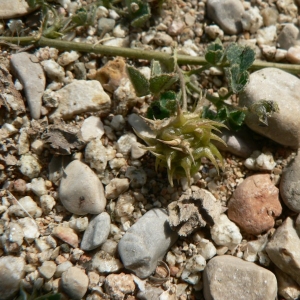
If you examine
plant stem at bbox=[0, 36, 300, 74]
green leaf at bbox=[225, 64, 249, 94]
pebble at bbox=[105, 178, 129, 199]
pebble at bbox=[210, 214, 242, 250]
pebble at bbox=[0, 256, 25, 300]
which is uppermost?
green leaf at bbox=[225, 64, 249, 94]

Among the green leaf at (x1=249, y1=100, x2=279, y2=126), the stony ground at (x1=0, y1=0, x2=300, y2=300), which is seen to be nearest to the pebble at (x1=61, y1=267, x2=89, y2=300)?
the stony ground at (x1=0, y1=0, x2=300, y2=300)

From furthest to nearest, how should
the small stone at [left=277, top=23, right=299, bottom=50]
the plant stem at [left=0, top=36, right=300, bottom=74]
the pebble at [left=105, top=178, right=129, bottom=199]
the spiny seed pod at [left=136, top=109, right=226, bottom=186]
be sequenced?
the small stone at [left=277, top=23, right=299, bottom=50], the plant stem at [left=0, top=36, right=300, bottom=74], the pebble at [left=105, top=178, right=129, bottom=199], the spiny seed pod at [left=136, top=109, right=226, bottom=186]

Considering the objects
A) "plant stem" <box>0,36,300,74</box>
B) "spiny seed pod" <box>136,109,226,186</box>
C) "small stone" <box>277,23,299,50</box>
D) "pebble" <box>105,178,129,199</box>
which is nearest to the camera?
"spiny seed pod" <box>136,109,226,186</box>

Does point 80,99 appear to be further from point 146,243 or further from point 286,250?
point 286,250

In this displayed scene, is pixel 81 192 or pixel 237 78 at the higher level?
pixel 237 78

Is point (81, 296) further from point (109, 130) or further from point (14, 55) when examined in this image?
point (14, 55)

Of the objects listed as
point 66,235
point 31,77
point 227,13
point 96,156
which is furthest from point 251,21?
point 66,235

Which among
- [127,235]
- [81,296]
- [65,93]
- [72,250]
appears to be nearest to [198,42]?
[65,93]

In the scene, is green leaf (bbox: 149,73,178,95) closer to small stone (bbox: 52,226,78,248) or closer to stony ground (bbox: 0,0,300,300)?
stony ground (bbox: 0,0,300,300)
